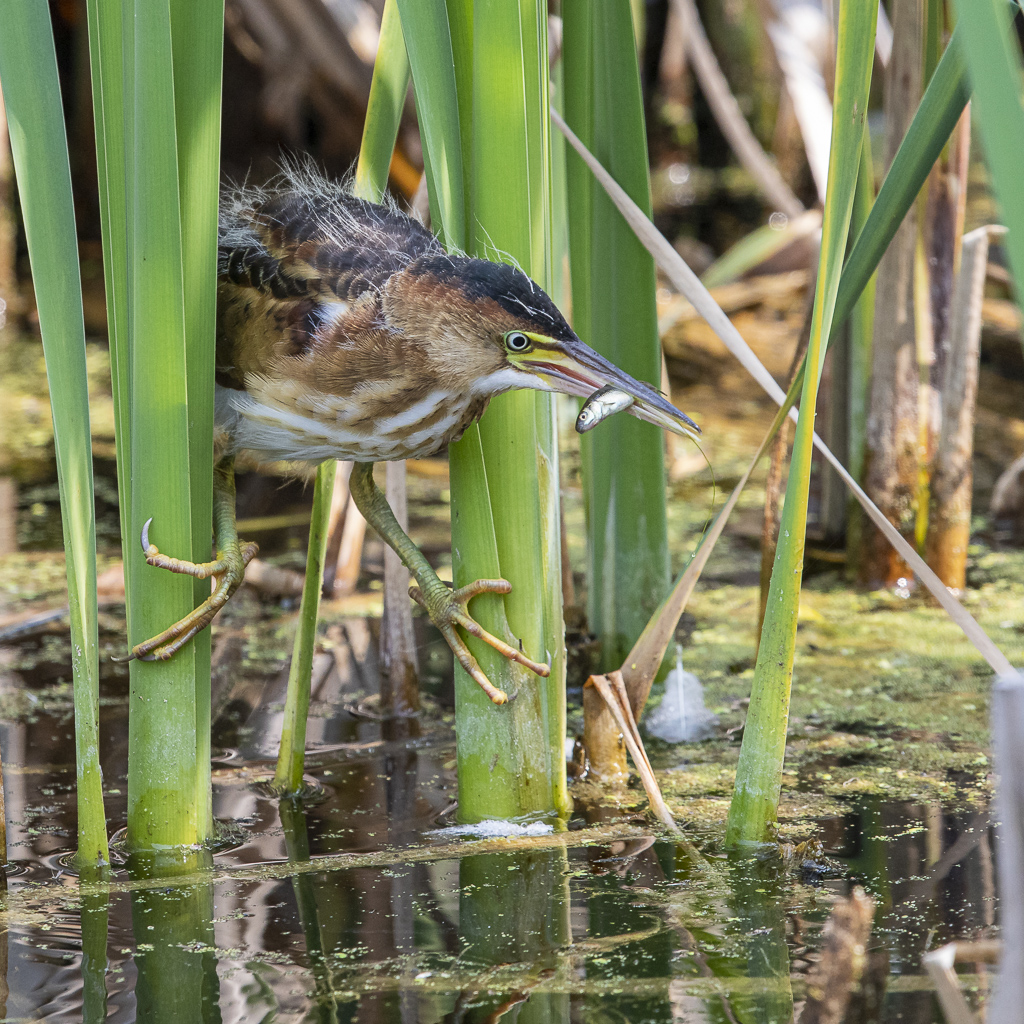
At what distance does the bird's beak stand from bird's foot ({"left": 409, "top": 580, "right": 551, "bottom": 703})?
0.98 feet

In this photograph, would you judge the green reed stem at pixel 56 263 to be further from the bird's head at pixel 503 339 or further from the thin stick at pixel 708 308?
the thin stick at pixel 708 308

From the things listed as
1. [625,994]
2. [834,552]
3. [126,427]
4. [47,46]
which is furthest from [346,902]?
[834,552]

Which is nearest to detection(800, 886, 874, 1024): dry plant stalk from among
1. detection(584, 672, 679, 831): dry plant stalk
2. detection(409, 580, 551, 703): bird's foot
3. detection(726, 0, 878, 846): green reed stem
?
detection(726, 0, 878, 846): green reed stem

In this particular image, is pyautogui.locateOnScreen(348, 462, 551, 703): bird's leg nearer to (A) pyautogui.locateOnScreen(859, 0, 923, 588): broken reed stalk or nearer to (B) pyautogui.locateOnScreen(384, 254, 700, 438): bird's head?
(B) pyautogui.locateOnScreen(384, 254, 700, 438): bird's head

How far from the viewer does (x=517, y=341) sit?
1.71 metres

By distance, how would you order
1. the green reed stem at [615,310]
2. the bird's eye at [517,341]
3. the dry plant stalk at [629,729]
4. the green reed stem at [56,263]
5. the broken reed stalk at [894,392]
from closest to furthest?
the green reed stem at [56,263]
the bird's eye at [517,341]
the dry plant stalk at [629,729]
the green reed stem at [615,310]
the broken reed stalk at [894,392]

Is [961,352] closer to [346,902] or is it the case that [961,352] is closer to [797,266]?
[346,902]

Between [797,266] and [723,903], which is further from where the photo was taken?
[797,266]

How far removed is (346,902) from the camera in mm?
1682

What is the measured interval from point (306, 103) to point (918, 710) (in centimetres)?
465

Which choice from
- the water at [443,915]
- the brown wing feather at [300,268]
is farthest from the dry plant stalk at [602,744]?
the brown wing feather at [300,268]

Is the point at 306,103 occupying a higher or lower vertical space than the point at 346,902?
higher

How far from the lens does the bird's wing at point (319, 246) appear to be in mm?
1857

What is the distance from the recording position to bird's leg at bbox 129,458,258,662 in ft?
5.26
